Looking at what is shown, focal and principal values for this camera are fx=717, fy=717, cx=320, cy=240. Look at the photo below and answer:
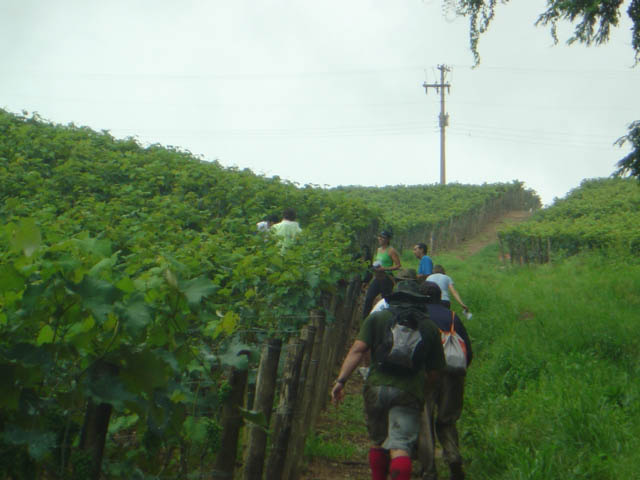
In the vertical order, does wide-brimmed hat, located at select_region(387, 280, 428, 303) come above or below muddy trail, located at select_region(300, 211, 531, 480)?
above

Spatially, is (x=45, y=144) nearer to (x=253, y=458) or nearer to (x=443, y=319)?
(x=443, y=319)

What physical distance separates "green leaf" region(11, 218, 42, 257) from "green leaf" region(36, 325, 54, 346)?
0.92ft

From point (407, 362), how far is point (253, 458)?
1326 mm

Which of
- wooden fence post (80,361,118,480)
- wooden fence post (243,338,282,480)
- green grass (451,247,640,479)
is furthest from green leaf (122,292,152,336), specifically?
green grass (451,247,640,479)

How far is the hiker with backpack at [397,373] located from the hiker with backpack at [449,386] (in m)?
1.01

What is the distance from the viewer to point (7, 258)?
208 centimetres

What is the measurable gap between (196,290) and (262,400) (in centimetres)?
185

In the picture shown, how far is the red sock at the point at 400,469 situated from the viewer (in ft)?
15.5

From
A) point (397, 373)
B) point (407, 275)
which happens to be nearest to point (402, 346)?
point (397, 373)

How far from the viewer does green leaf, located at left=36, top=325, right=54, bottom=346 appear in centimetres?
211

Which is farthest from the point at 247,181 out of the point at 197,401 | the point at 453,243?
the point at 453,243

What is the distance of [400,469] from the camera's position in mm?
4711

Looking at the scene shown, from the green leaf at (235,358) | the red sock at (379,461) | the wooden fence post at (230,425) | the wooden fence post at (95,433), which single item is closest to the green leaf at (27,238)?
the wooden fence post at (95,433)

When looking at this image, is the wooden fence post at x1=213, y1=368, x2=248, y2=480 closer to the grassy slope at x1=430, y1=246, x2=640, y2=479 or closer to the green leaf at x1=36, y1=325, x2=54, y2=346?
the green leaf at x1=36, y1=325, x2=54, y2=346
